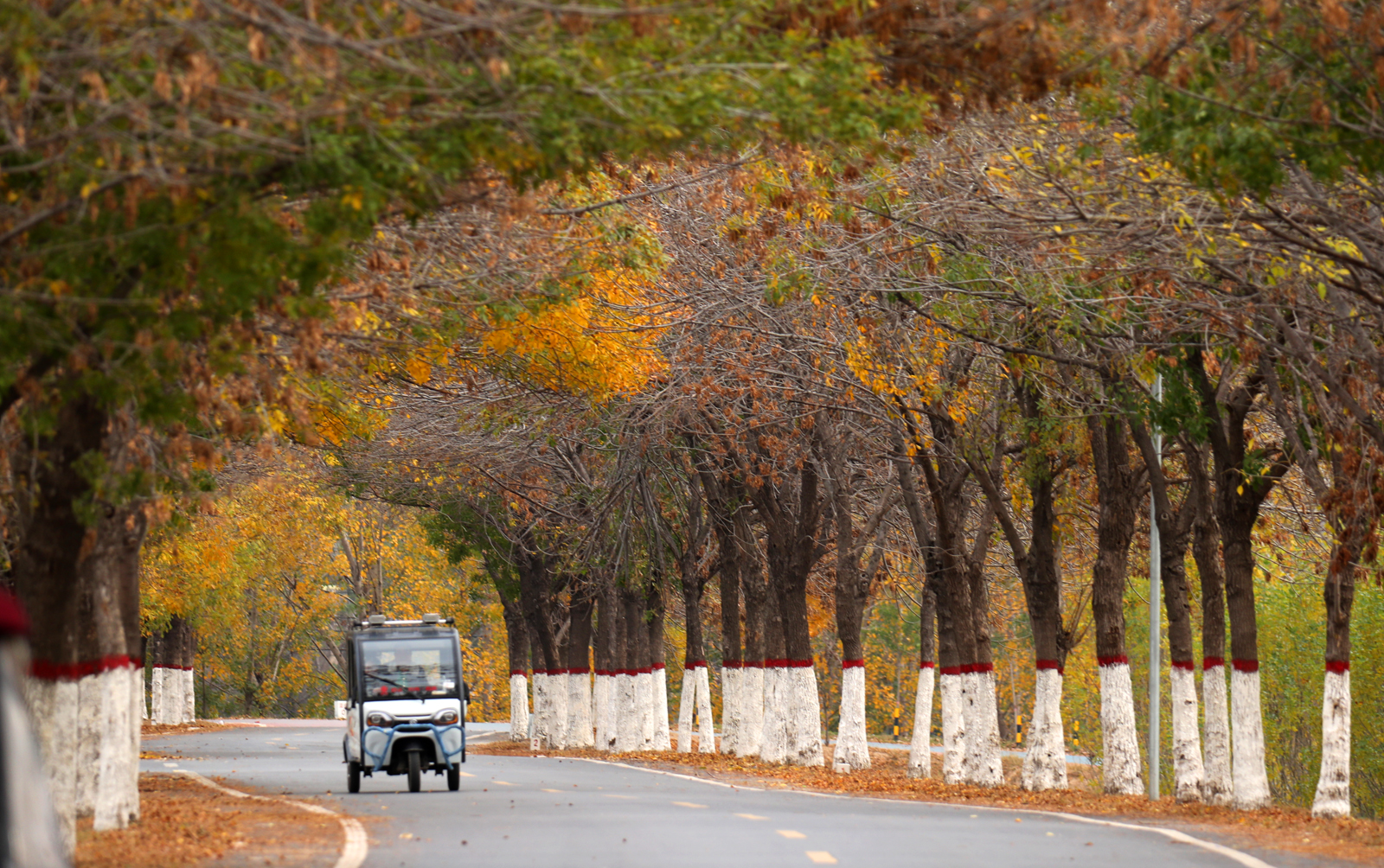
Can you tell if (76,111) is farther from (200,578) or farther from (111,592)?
(200,578)

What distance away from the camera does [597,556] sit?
124 feet

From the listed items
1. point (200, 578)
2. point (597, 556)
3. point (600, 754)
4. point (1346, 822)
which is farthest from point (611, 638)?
point (1346, 822)

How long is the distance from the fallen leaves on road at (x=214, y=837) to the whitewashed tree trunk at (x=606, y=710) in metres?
21.8

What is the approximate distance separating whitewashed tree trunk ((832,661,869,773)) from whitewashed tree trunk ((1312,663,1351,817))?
43.0 ft

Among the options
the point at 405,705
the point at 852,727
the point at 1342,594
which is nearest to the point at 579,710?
the point at 852,727

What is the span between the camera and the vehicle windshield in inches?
1021

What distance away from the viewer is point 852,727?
33188 mm

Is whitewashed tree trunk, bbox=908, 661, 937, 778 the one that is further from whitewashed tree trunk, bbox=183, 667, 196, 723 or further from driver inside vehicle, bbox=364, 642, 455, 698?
whitewashed tree trunk, bbox=183, 667, 196, 723

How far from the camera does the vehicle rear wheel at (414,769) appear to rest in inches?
986

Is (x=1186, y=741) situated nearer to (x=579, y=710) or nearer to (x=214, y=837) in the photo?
(x=214, y=837)

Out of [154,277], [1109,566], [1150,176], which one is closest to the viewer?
[154,277]

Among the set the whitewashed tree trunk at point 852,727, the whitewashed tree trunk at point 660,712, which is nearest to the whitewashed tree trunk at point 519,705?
the whitewashed tree trunk at point 660,712

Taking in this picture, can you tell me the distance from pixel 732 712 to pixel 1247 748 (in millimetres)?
19731

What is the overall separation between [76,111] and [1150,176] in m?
9.20
